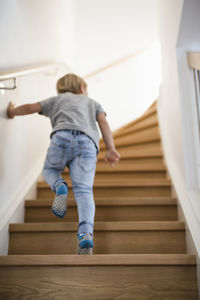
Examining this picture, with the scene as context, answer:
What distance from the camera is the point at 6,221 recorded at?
167 centimetres

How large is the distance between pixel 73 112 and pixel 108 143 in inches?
10.3

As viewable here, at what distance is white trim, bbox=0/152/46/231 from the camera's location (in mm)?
1690

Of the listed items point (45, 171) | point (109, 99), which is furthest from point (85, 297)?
point (109, 99)

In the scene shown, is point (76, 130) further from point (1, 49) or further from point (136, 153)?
point (136, 153)

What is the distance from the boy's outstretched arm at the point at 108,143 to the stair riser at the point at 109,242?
0.39 meters

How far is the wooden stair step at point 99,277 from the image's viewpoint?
50.7 inches

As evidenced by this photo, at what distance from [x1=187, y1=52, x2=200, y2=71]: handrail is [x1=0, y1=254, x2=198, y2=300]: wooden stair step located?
969mm

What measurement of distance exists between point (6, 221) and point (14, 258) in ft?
1.13

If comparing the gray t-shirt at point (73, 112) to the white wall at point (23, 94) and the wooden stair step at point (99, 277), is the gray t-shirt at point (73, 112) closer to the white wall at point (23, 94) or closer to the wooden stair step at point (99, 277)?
the white wall at point (23, 94)

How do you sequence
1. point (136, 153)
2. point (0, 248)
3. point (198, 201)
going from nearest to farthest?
1. point (0, 248)
2. point (198, 201)
3. point (136, 153)

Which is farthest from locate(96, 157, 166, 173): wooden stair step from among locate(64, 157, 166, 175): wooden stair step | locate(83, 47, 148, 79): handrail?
locate(83, 47, 148, 79): handrail

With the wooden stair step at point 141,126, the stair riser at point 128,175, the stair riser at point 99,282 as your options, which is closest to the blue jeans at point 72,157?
the stair riser at point 99,282

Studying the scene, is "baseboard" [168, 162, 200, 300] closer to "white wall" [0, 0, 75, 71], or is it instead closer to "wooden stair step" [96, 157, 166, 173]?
"wooden stair step" [96, 157, 166, 173]

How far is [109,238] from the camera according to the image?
5.45 feet
